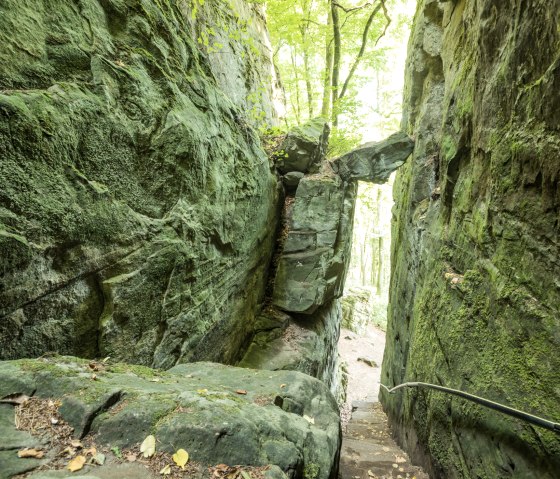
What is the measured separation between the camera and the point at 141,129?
4.49 metres

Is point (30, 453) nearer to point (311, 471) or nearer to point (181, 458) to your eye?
point (181, 458)

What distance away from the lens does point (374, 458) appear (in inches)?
222

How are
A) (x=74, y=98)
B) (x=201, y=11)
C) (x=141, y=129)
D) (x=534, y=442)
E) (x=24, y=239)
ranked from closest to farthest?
(x=534, y=442), (x=24, y=239), (x=74, y=98), (x=141, y=129), (x=201, y=11)

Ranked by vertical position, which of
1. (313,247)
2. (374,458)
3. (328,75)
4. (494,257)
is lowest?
(374,458)

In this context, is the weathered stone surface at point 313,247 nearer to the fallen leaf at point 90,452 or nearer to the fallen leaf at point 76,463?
the fallen leaf at point 90,452

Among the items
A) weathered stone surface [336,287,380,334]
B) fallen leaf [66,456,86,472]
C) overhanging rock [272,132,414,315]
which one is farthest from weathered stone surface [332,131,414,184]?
weathered stone surface [336,287,380,334]

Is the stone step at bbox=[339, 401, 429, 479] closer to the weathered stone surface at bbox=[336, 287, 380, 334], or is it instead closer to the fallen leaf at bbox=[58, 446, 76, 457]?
the fallen leaf at bbox=[58, 446, 76, 457]

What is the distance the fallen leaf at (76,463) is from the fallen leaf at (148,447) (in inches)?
14.0

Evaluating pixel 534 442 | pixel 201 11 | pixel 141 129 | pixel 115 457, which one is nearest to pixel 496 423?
pixel 534 442

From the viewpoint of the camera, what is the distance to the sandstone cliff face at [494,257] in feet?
9.36

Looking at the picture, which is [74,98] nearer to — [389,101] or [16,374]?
[16,374]

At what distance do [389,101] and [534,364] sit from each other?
84.5ft

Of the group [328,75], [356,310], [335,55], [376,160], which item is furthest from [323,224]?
[356,310]

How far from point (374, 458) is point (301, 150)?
8.41 m
